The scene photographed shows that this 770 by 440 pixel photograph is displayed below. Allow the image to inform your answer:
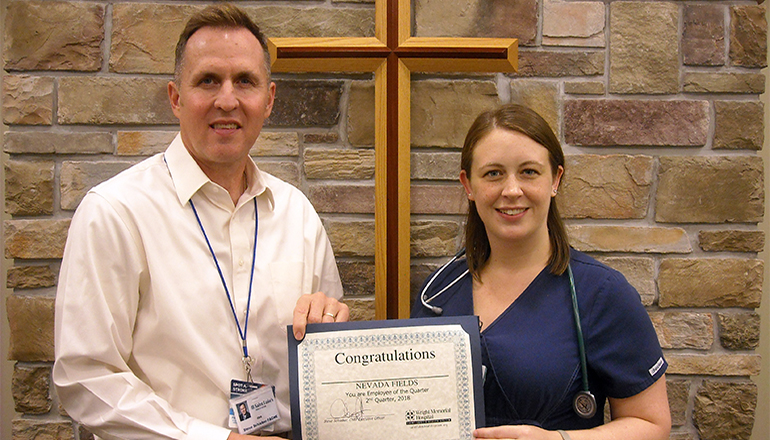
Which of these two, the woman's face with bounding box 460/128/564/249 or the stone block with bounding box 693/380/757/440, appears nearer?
the woman's face with bounding box 460/128/564/249

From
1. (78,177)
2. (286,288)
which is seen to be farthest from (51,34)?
(286,288)

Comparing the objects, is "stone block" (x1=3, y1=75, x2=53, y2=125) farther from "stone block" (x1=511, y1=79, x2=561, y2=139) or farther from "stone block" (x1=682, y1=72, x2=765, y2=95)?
"stone block" (x1=682, y1=72, x2=765, y2=95)

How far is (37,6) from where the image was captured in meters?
1.76

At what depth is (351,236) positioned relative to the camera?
5.98 feet

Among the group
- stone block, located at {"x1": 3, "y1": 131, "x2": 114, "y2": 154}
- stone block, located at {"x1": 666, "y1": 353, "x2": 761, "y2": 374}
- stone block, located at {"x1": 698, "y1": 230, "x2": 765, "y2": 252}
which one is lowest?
stone block, located at {"x1": 666, "y1": 353, "x2": 761, "y2": 374}

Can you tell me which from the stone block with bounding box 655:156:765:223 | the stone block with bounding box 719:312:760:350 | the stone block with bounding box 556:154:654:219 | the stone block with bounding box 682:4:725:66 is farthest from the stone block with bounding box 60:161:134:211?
the stone block with bounding box 719:312:760:350

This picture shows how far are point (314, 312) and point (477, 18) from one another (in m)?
1.11

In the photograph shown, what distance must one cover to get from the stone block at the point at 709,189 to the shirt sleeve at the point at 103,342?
1.50 m

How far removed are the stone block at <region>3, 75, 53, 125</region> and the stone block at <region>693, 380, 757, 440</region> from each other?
2.28 meters

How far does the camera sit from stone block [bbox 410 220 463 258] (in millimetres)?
1822

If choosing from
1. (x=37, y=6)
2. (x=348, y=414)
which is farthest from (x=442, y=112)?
(x=37, y=6)

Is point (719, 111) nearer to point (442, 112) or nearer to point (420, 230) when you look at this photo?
point (442, 112)

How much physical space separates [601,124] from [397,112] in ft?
2.28

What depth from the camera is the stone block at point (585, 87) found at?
1.80 metres
